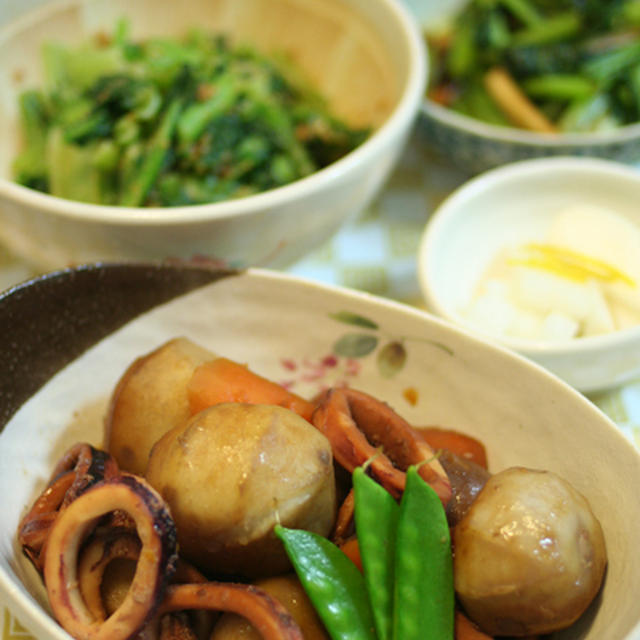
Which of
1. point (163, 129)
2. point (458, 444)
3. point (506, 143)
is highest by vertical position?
point (163, 129)

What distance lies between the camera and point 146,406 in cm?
105

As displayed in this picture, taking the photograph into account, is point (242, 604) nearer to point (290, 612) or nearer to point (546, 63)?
point (290, 612)

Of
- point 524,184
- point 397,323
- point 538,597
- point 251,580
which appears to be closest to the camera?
point 538,597

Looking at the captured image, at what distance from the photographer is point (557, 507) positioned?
0.86 metres

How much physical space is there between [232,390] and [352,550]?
285 mm

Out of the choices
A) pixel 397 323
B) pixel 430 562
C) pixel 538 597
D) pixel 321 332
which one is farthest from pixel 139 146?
pixel 538 597

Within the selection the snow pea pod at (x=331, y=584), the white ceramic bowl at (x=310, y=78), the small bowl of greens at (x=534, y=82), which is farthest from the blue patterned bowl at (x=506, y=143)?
the snow pea pod at (x=331, y=584)

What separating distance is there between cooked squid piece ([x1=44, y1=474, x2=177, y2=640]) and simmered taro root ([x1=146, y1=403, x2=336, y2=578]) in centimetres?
6

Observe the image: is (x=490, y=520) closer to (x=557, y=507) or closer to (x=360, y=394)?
(x=557, y=507)

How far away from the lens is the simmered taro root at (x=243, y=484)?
33.4 inches

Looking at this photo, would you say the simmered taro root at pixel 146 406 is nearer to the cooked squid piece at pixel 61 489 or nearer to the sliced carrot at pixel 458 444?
the cooked squid piece at pixel 61 489

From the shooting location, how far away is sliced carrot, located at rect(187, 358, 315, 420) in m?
1.04

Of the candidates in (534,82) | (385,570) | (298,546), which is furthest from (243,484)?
Answer: (534,82)

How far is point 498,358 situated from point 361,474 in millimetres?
320
